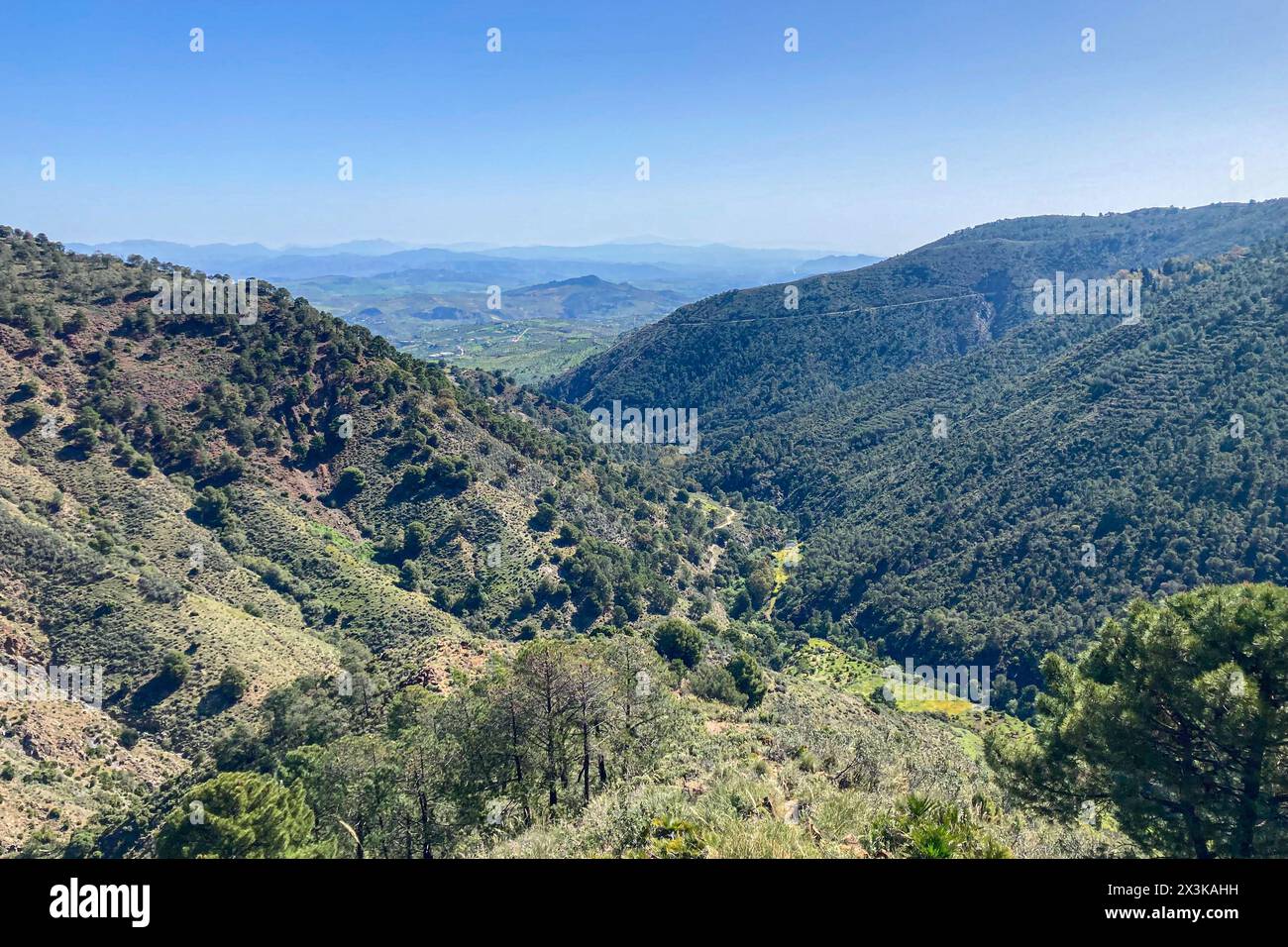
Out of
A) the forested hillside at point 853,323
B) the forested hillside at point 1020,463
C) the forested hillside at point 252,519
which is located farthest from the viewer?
the forested hillside at point 853,323

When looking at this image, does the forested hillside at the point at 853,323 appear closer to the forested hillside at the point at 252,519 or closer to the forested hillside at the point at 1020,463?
the forested hillside at the point at 1020,463

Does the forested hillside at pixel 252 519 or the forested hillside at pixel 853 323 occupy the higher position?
the forested hillside at pixel 853 323

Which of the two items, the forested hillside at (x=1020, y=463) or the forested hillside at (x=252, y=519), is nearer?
the forested hillside at (x=252, y=519)

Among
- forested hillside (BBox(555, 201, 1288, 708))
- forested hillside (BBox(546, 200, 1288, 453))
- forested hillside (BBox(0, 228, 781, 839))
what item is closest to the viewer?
forested hillside (BBox(0, 228, 781, 839))

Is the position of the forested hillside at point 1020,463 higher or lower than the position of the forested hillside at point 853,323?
lower

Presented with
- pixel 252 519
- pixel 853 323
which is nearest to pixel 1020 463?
pixel 252 519

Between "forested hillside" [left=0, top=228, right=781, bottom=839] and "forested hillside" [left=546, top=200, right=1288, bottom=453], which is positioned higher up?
"forested hillside" [left=546, top=200, right=1288, bottom=453]

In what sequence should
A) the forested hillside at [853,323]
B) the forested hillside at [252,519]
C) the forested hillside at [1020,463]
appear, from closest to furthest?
the forested hillside at [252,519]
the forested hillside at [1020,463]
the forested hillside at [853,323]

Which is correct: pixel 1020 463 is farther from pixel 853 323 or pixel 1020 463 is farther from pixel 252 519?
pixel 853 323

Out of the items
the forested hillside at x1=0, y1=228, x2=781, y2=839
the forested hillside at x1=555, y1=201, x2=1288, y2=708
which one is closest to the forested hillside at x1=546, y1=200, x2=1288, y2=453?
the forested hillside at x1=555, y1=201, x2=1288, y2=708

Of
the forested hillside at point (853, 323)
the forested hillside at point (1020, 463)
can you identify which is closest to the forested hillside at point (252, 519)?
the forested hillside at point (1020, 463)

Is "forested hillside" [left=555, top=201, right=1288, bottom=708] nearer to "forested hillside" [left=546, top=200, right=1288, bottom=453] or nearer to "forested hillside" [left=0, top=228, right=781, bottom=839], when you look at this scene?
"forested hillside" [left=546, top=200, right=1288, bottom=453]

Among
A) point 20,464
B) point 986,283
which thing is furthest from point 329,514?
point 986,283
